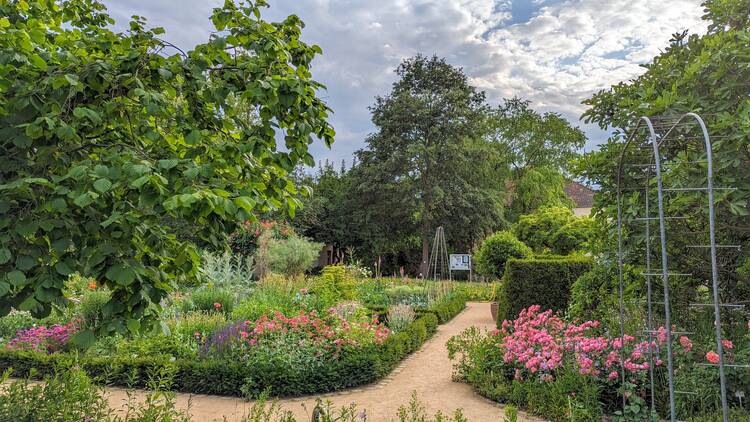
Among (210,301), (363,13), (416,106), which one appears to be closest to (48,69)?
(363,13)

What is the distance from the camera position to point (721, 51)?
3.99 m

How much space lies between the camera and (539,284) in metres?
7.99

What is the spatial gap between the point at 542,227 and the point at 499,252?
1885mm

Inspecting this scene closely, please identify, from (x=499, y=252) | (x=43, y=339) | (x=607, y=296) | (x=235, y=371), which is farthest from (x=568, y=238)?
(x=43, y=339)

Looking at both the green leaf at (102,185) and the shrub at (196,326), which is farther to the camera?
the shrub at (196,326)

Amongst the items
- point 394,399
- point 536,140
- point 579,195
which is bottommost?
point 394,399

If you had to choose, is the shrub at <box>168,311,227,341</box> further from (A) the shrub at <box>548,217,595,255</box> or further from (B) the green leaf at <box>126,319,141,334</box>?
(A) the shrub at <box>548,217,595,255</box>

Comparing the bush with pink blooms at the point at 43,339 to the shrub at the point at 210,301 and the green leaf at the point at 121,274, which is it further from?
the green leaf at the point at 121,274

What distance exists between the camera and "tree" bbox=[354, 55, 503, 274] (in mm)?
21812

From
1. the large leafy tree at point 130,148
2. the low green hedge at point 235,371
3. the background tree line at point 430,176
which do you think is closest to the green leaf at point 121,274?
the large leafy tree at point 130,148

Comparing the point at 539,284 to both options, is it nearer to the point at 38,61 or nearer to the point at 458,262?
the point at 458,262

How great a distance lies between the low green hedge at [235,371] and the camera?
5.03m

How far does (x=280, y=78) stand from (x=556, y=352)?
3.79m

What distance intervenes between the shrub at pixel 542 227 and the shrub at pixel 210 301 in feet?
26.6
